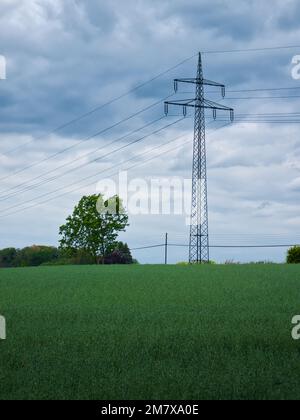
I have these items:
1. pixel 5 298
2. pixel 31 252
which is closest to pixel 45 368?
pixel 5 298

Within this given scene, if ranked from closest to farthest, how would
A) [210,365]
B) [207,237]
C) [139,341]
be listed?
[210,365], [139,341], [207,237]

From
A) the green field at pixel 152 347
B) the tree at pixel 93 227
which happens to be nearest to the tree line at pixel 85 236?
the tree at pixel 93 227

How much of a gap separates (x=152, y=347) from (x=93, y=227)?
4960 centimetres

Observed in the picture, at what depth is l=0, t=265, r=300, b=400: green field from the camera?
6.52 metres

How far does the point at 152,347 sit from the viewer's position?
844 cm

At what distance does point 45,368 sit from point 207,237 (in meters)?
22.2

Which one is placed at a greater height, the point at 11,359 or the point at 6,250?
the point at 6,250

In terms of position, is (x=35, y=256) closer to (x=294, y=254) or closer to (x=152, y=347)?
(x=294, y=254)

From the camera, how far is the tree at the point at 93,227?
57.7m

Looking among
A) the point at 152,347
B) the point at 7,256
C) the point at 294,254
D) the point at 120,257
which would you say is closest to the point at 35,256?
the point at 7,256

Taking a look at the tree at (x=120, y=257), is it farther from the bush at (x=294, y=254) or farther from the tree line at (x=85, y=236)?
the bush at (x=294, y=254)

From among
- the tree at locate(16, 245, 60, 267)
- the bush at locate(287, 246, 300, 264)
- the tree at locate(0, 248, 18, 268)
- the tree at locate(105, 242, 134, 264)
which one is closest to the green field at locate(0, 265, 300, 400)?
the bush at locate(287, 246, 300, 264)

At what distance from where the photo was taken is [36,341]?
9.20m
